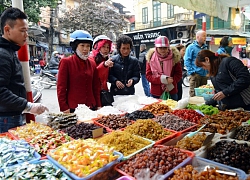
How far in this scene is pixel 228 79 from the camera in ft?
8.98

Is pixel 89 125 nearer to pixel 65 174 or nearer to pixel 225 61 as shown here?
pixel 65 174

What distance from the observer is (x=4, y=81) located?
1.89 m

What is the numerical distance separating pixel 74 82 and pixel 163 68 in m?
1.66

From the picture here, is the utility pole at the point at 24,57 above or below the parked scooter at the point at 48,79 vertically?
above

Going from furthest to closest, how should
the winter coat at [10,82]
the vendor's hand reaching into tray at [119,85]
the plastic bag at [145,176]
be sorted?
the vendor's hand reaching into tray at [119,85], the winter coat at [10,82], the plastic bag at [145,176]

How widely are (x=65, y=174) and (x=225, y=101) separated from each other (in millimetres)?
2332

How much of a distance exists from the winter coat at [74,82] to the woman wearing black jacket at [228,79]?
4.96 feet

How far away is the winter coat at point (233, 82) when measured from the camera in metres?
2.61

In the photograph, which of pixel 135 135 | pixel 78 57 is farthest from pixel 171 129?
pixel 78 57

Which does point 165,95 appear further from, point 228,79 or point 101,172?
point 101,172

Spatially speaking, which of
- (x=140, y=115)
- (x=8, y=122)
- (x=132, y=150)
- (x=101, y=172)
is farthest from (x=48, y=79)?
(x=101, y=172)

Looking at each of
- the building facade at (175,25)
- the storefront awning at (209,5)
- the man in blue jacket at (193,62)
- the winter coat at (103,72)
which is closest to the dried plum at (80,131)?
the winter coat at (103,72)

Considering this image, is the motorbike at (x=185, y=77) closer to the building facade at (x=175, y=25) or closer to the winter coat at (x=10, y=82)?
the building facade at (x=175, y=25)

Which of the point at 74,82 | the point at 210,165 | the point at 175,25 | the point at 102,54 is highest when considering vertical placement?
the point at 175,25
